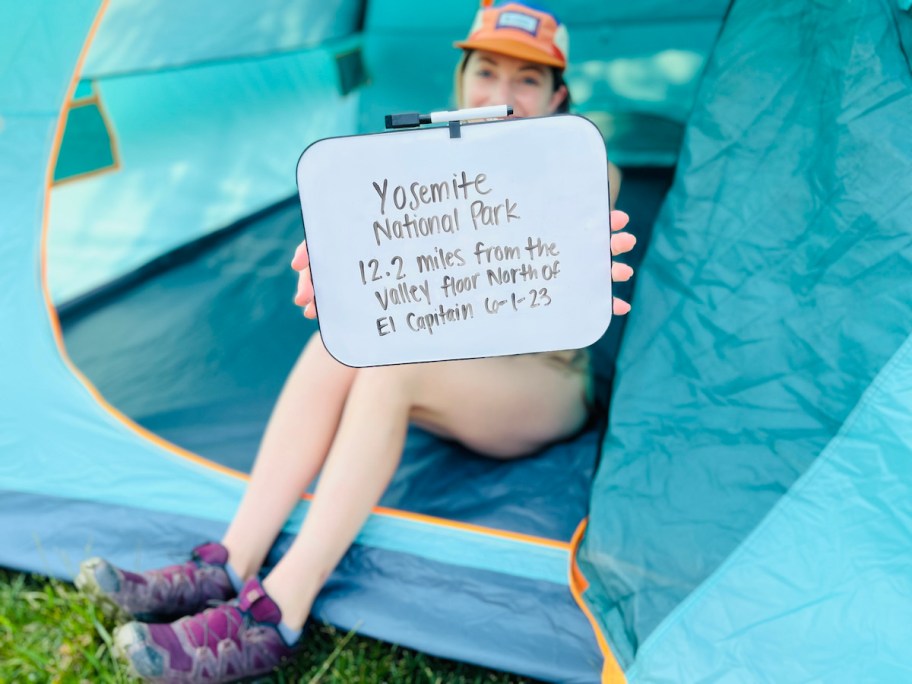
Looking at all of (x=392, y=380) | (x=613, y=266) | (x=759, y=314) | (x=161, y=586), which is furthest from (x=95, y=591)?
(x=759, y=314)

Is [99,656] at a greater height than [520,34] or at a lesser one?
lesser

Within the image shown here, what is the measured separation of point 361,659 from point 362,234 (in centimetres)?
53

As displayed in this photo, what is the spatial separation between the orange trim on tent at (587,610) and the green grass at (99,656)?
0.38ft

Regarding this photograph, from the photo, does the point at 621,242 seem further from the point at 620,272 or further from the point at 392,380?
the point at 392,380

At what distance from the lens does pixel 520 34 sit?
43.8 inches

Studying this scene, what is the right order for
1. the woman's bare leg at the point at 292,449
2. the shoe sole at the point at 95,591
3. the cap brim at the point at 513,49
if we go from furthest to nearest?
the cap brim at the point at 513,49
the woman's bare leg at the point at 292,449
the shoe sole at the point at 95,591

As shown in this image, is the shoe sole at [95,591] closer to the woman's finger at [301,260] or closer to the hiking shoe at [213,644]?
the hiking shoe at [213,644]

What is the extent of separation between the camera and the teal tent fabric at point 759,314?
2.55ft

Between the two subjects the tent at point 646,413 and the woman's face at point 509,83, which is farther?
the woman's face at point 509,83

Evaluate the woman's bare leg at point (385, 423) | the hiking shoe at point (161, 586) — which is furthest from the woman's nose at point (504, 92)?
the hiking shoe at point (161, 586)

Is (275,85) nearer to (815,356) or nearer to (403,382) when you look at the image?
(403,382)

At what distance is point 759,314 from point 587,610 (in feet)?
1.23

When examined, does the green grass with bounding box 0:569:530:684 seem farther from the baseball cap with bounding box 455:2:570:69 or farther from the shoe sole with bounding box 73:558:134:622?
the baseball cap with bounding box 455:2:570:69

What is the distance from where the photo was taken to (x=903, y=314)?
0.75 metres
